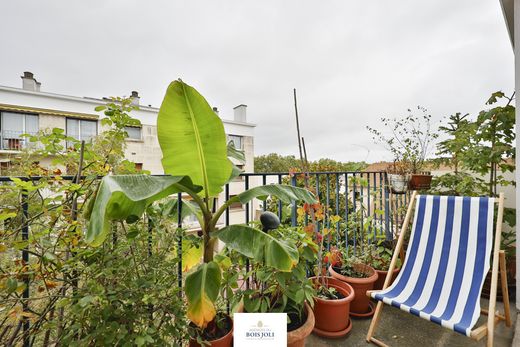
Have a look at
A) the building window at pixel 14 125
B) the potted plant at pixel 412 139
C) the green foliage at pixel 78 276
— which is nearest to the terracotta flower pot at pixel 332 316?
the green foliage at pixel 78 276

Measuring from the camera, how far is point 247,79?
7.95 m

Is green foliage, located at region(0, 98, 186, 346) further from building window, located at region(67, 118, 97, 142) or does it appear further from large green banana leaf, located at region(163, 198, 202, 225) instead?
building window, located at region(67, 118, 97, 142)

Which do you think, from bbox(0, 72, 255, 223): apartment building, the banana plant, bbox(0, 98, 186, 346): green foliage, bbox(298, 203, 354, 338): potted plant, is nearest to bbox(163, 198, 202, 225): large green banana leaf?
the banana plant

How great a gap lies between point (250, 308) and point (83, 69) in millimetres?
8917

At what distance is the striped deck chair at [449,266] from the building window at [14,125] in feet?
56.7

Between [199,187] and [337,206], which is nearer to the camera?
[199,187]

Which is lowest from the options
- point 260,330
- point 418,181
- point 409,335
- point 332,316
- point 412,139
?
point 409,335

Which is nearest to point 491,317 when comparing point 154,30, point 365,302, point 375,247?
point 365,302

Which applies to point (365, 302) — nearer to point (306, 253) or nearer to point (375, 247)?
point (375, 247)

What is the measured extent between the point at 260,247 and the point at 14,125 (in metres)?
17.9

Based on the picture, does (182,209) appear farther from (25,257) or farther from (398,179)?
(398,179)

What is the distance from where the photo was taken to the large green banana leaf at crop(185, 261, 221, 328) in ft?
3.70

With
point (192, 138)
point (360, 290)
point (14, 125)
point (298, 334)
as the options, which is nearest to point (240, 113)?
point (14, 125)

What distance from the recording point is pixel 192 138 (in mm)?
1371
